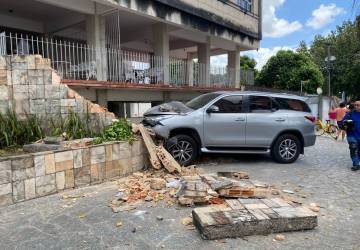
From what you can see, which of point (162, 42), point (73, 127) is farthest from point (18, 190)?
point (162, 42)

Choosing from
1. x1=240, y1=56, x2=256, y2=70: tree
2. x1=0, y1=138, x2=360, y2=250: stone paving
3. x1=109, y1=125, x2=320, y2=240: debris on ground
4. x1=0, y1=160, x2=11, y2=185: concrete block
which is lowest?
x1=0, y1=138, x2=360, y2=250: stone paving

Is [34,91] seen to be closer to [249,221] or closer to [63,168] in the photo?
[63,168]

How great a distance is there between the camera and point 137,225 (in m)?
4.61

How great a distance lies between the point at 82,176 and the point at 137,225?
83.4 inches

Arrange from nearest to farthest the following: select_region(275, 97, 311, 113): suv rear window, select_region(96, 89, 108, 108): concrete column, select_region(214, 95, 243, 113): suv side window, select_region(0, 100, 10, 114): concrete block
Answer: select_region(0, 100, 10, 114): concrete block → select_region(214, 95, 243, 113): suv side window → select_region(275, 97, 311, 113): suv rear window → select_region(96, 89, 108, 108): concrete column

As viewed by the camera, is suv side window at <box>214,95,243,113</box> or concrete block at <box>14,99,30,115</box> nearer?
concrete block at <box>14,99,30,115</box>

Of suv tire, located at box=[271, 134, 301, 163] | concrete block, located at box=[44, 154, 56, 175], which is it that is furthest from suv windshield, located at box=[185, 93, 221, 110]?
concrete block, located at box=[44, 154, 56, 175]

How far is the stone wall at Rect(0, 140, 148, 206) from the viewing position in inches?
209

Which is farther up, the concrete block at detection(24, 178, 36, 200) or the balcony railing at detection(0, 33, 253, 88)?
the balcony railing at detection(0, 33, 253, 88)

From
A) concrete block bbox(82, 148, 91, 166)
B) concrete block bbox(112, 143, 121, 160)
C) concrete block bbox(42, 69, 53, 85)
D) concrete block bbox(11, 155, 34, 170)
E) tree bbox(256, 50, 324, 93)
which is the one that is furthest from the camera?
tree bbox(256, 50, 324, 93)

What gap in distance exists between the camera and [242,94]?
28.3 ft

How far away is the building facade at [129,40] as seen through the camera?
36.9 ft

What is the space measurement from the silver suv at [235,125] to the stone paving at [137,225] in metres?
1.85

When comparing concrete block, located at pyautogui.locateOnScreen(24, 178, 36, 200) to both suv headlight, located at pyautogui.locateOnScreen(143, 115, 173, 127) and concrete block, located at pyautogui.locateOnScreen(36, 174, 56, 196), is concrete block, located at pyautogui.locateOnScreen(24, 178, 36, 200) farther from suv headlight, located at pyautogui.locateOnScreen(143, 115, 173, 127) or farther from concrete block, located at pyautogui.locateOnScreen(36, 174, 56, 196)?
suv headlight, located at pyautogui.locateOnScreen(143, 115, 173, 127)
